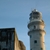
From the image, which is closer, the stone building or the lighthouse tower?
the stone building

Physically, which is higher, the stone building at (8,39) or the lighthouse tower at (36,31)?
the lighthouse tower at (36,31)

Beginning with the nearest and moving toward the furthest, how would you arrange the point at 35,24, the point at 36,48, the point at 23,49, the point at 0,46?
the point at 0,46 < the point at 23,49 < the point at 36,48 < the point at 35,24

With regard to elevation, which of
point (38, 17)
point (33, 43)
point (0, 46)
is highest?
point (38, 17)

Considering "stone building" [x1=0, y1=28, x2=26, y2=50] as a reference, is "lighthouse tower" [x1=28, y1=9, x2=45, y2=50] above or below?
above

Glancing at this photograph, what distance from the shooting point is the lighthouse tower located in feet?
186

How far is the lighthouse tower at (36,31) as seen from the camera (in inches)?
2233

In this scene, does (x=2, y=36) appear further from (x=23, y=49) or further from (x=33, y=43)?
(x=33, y=43)

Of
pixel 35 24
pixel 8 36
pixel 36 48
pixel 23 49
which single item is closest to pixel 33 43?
pixel 36 48

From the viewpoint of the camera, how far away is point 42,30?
194 feet

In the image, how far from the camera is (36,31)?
58281 millimetres

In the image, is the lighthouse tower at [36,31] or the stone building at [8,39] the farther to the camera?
A: the lighthouse tower at [36,31]

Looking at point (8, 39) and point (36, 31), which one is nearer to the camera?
point (8, 39)

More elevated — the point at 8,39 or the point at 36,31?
the point at 36,31

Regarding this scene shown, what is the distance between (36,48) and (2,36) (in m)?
24.9
